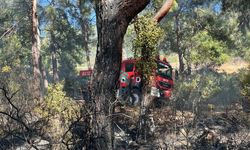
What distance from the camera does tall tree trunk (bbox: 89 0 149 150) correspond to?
6711 millimetres

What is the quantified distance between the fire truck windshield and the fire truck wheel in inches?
62.4

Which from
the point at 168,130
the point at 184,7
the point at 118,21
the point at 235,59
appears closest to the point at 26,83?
the point at 168,130

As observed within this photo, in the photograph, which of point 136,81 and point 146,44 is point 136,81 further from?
point 146,44

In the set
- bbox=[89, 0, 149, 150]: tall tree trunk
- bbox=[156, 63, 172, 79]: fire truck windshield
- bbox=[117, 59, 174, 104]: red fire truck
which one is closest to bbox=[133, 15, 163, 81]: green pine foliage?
bbox=[117, 59, 174, 104]: red fire truck

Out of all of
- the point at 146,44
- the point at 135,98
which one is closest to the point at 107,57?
the point at 146,44

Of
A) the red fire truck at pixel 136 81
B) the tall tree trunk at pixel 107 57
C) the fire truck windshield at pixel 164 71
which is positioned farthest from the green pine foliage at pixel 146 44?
the tall tree trunk at pixel 107 57

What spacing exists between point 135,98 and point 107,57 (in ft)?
33.3

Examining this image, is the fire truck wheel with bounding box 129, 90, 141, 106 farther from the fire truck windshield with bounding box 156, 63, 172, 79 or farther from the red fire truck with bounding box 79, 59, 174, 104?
the fire truck windshield with bounding box 156, 63, 172, 79

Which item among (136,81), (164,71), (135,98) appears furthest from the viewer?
(164,71)

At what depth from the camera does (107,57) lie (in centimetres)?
684

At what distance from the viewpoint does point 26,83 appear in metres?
20.1

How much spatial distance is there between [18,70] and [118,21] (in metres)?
21.2

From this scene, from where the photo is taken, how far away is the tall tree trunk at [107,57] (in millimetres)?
6711

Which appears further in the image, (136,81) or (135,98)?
(136,81)
